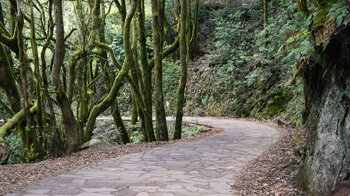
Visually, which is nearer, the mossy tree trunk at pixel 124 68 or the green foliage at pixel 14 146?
the green foliage at pixel 14 146

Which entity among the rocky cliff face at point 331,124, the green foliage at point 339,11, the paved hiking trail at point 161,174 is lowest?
the paved hiking trail at point 161,174

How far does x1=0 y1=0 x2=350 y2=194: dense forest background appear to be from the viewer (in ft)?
12.7

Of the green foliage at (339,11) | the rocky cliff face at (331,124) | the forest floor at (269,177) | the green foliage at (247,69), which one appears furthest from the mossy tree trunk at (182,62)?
the green foliage at (339,11)

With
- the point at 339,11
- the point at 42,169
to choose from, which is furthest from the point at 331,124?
the point at 42,169

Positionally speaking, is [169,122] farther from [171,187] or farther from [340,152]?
[340,152]

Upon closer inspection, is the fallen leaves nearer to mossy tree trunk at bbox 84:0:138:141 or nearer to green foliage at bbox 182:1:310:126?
mossy tree trunk at bbox 84:0:138:141

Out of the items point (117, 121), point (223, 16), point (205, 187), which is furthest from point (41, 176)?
point (223, 16)

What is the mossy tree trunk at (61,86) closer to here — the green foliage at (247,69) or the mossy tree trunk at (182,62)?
the mossy tree trunk at (182,62)

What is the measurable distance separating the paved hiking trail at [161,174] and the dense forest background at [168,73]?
1.52m

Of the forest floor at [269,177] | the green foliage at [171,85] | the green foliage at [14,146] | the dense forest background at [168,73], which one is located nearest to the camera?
the dense forest background at [168,73]

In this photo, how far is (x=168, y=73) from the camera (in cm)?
2269

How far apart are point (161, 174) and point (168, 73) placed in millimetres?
17475

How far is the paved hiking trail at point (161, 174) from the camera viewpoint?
452cm

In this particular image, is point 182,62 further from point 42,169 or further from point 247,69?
point 247,69
